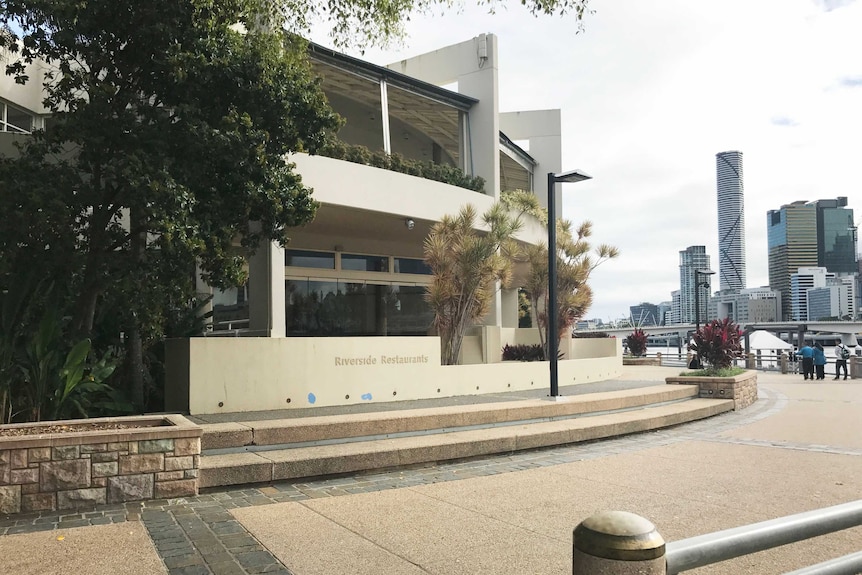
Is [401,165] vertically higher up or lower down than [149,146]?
higher up

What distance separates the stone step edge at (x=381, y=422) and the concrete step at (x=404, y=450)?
0.63 feet

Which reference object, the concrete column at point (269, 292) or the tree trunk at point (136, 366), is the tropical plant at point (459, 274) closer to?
the concrete column at point (269, 292)

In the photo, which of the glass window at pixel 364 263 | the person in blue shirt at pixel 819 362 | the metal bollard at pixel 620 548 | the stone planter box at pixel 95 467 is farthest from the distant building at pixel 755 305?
the metal bollard at pixel 620 548

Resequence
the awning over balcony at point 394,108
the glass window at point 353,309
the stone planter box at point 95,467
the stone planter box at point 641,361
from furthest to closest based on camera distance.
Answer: the stone planter box at point 641,361
the glass window at point 353,309
the awning over balcony at point 394,108
the stone planter box at point 95,467

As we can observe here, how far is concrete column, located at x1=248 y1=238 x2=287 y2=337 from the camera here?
47.0 feet

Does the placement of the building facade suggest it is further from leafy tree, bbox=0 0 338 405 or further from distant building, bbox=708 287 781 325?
leafy tree, bbox=0 0 338 405

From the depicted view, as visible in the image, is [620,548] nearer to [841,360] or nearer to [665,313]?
[841,360]

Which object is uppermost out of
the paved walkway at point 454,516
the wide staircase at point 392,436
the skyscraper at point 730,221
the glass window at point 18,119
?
the skyscraper at point 730,221

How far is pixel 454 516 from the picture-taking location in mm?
5855

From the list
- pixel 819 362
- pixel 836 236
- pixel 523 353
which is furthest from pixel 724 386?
pixel 836 236

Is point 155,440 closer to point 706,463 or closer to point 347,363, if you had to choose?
point 347,363

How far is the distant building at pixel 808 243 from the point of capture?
238 ft

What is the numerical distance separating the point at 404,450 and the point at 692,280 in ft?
179

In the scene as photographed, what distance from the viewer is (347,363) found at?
12.1 meters
